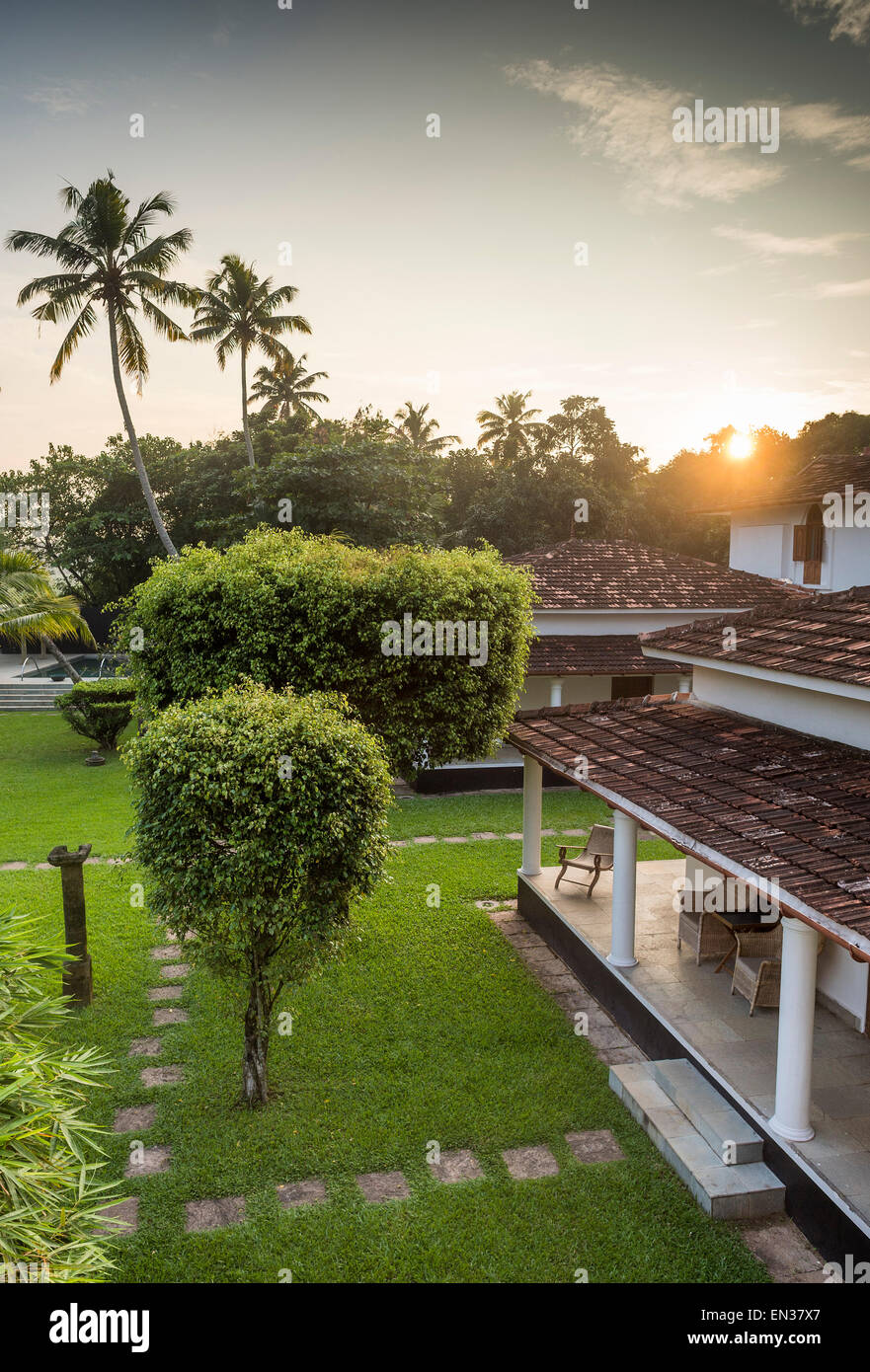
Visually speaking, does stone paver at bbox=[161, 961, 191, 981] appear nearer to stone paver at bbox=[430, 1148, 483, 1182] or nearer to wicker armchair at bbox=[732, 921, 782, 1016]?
stone paver at bbox=[430, 1148, 483, 1182]

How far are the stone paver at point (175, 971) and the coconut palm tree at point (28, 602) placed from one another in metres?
13.8

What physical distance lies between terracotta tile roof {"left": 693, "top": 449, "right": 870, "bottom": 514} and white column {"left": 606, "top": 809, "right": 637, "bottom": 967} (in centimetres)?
1428

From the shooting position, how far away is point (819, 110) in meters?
12.3

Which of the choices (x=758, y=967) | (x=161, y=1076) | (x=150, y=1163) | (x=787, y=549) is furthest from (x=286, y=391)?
(x=150, y=1163)

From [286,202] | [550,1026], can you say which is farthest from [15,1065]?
[286,202]

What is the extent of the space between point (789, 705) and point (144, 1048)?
24.0 ft

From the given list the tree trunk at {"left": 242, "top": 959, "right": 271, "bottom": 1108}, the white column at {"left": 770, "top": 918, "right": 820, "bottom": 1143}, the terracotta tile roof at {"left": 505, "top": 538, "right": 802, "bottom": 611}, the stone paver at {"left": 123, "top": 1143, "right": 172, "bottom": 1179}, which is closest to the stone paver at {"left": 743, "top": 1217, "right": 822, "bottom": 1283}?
the white column at {"left": 770, "top": 918, "right": 820, "bottom": 1143}

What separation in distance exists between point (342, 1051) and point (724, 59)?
46.7ft

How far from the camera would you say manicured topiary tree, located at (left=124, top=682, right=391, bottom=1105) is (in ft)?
21.3

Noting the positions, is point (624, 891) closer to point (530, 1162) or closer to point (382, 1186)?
point (530, 1162)

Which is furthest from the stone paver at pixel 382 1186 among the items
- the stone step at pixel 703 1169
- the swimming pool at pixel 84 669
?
the swimming pool at pixel 84 669

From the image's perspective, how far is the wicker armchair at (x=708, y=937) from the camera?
30.1ft

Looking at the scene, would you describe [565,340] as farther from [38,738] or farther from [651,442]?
[651,442]

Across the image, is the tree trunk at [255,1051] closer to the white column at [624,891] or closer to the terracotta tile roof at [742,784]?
the terracotta tile roof at [742,784]
